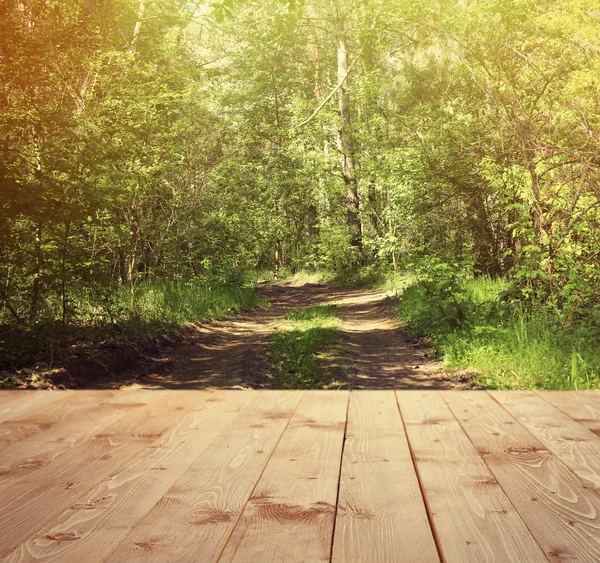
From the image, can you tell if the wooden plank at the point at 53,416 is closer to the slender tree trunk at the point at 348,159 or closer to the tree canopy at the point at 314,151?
the tree canopy at the point at 314,151

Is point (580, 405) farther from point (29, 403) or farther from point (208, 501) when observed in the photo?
point (29, 403)

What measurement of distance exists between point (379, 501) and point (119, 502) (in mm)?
676

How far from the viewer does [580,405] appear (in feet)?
9.61

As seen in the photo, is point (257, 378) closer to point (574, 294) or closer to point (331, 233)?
point (574, 294)

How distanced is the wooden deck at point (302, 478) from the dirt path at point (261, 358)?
125 inches

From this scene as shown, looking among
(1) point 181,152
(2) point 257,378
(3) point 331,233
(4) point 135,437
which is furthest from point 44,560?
(3) point 331,233

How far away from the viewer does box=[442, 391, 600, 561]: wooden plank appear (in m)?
1.51

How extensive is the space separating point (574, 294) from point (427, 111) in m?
8.72

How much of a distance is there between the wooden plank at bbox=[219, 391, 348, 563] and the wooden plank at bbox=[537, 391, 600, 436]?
37.1 inches

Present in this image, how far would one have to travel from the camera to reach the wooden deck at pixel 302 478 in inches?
58.6

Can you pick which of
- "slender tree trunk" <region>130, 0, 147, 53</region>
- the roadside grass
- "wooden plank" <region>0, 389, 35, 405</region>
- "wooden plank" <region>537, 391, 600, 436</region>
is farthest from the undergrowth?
"slender tree trunk" <region>130, 0, 147, 53</region>

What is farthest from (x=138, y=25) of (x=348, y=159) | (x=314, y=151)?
(x=348, y=159)

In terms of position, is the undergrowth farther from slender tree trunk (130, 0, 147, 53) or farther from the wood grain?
slender tree trunk (130, 0, 147, 53)

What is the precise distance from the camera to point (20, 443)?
2408 mm
